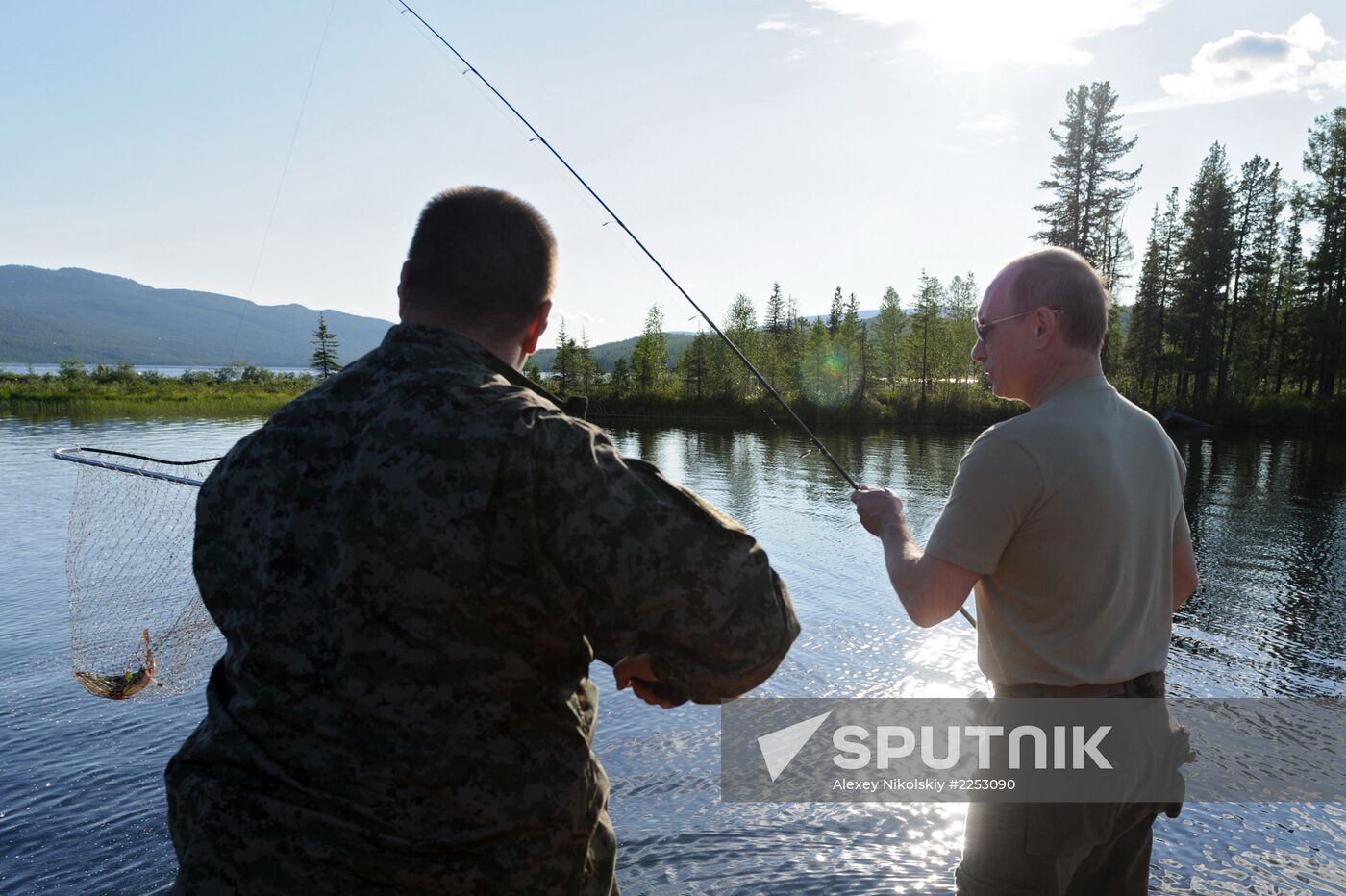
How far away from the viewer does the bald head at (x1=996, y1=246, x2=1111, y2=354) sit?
8.79 feet

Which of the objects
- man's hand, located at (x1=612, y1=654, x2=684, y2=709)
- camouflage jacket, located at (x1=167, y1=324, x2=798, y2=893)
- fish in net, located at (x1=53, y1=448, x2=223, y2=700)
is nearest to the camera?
camouflage jacket, located at (x1=167, y1=324, x2=798, y2=893)

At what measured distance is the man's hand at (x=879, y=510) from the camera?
2.91m

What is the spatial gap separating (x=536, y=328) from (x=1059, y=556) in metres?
1.62

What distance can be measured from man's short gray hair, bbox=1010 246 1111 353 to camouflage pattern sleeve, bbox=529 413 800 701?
4.95 ft

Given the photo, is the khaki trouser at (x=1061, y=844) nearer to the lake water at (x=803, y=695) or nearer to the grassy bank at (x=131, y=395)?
the lake water at (x=803, y=695)

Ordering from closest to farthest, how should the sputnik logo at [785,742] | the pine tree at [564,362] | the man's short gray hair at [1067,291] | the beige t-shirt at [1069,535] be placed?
the beige t-shirt at [1069,535], the man's short gray hair at [1067,291], the sputnik logo at [785,742], the pine tree at [564,362]

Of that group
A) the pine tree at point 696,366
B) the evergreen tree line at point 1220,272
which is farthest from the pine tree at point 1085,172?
the pine tree at point 696,366

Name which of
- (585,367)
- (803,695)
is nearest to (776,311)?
(585,367)

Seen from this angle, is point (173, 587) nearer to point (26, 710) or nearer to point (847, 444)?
point (26, 710)

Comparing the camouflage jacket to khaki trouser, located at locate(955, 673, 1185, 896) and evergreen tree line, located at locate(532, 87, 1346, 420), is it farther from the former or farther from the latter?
evergreen tree line, located at locate(532, 87, 1346, 420)

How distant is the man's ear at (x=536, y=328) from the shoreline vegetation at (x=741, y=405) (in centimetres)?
4865

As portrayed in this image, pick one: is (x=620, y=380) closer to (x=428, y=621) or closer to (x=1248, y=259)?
(x=1248, y=259)

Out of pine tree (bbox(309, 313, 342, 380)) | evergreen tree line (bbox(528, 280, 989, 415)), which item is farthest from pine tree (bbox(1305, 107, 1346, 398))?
pine tree (bbox(309, 313, 342, 380))

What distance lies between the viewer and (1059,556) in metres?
2.51
